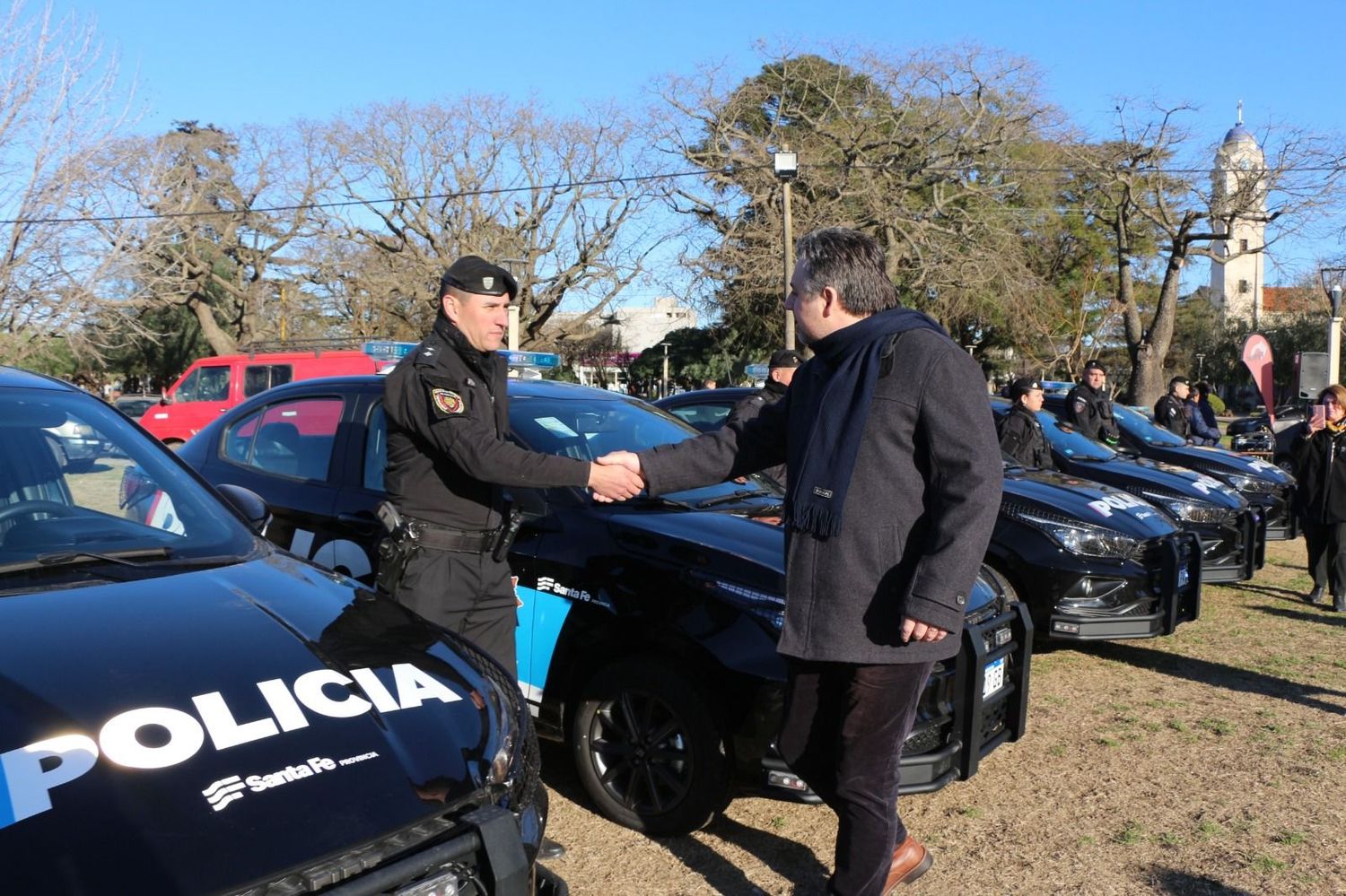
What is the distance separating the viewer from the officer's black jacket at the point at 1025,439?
8211mm

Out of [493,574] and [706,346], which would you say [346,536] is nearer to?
[493,574]

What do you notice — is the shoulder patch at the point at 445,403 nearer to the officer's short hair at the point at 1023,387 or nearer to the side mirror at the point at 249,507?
the side mirror at the point at 249,507

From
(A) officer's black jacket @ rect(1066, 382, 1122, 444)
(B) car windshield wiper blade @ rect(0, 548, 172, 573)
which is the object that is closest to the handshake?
(B) car windshield wiper blade @ rect(0, 548, 172, 573)

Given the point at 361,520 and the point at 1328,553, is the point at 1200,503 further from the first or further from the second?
the point at 361,520

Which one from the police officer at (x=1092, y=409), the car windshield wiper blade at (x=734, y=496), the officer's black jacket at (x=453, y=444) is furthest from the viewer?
the police officer at (x=1092, y=409)

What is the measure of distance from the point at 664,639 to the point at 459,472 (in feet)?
2.92

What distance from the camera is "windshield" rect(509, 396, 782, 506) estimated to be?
4.29 meters

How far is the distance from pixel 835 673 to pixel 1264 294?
286 feet

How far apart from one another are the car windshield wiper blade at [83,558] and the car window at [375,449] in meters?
1.61

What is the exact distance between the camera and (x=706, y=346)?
40.4m

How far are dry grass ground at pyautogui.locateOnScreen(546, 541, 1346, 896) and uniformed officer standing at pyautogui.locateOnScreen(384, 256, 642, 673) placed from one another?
944 millimetres

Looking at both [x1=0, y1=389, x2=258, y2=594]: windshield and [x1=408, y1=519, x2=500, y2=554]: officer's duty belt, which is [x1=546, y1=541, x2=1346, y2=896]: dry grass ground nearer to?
[x1=408, y1=519, x2=500, y2=554]: officer's duty belt

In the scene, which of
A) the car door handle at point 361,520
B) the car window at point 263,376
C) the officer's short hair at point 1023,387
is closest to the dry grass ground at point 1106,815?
the car door handle at point 361,520

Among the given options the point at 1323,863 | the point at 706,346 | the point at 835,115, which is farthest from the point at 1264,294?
the point at 1323,863
